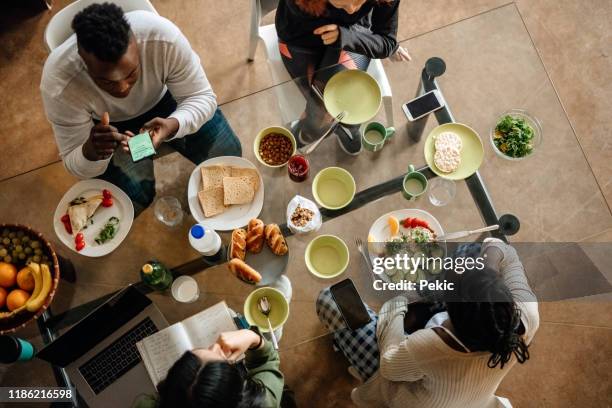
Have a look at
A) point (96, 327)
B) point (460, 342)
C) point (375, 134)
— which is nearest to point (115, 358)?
point (96, 327)

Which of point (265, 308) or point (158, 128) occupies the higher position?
point (158, 128)

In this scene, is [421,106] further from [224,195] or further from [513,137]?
[224,195]

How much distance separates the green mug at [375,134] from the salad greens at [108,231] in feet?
3.58

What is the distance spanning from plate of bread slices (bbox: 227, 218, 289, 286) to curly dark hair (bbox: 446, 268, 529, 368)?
635 millimetres

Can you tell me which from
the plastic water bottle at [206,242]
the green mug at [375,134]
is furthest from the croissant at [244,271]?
the green mug at [375,134]

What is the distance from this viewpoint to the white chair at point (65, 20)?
1.80 metres

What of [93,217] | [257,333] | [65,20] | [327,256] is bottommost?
[257,333]

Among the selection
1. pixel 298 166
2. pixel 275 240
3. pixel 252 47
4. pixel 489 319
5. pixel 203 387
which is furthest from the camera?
pixel 252 47

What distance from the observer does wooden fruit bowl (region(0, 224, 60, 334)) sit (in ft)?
6.20

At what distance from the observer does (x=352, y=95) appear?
6.42 feet

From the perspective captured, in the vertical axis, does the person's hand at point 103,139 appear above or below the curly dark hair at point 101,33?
below

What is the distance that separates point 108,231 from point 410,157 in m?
1.30

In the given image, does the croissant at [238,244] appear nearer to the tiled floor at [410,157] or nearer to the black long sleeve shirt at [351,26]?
the tiled floor at [410,157]

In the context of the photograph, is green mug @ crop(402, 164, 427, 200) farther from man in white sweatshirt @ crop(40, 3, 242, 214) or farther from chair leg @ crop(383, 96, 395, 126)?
man in white sweatshirt @ crop(40, 3, 242, 214)
